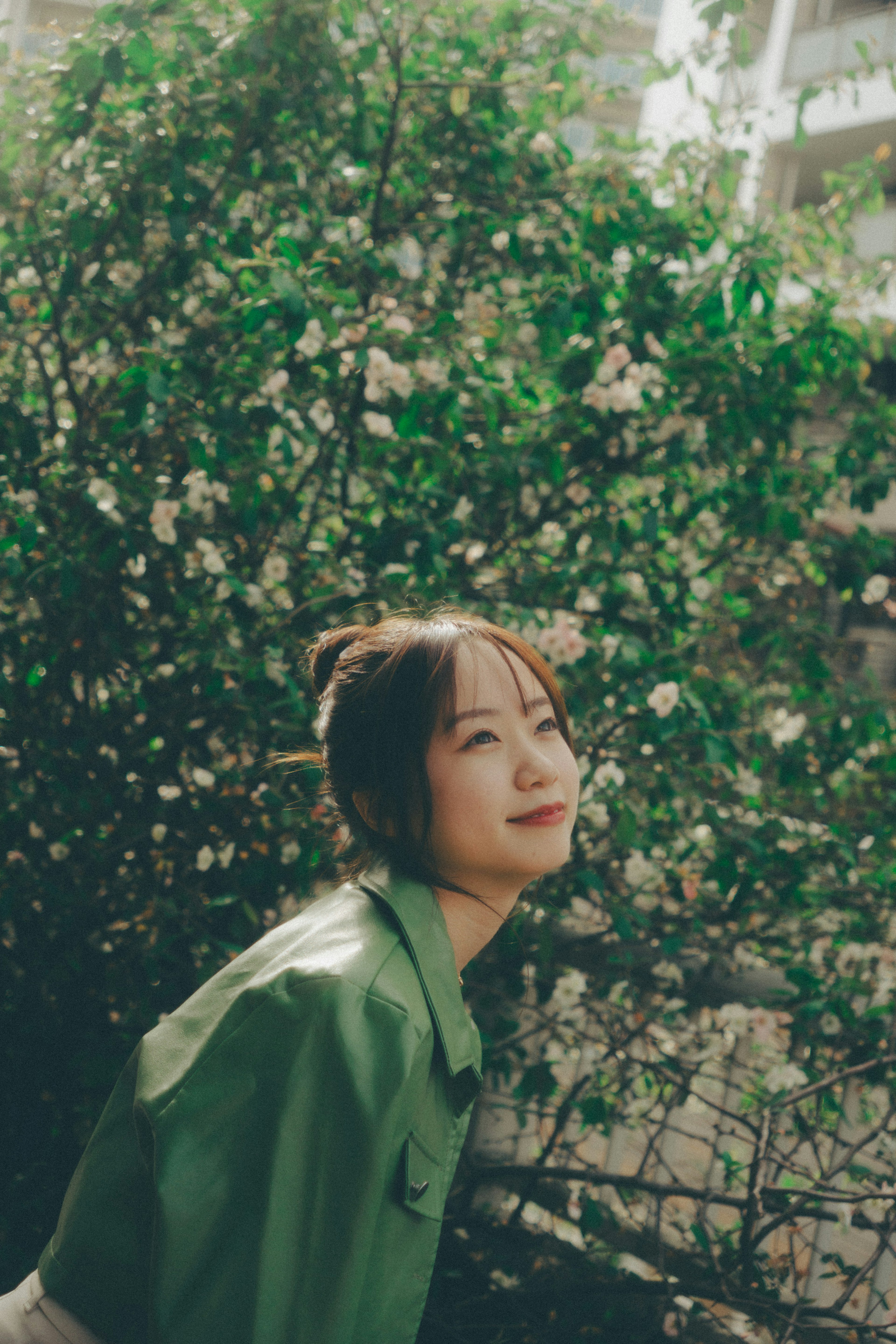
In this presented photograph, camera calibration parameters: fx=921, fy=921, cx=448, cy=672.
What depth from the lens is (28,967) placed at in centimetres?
230

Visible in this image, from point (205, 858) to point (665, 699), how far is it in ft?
3.58

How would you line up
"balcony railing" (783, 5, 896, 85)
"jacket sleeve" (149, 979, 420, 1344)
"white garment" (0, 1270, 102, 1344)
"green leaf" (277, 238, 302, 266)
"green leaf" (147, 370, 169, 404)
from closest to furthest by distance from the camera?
"jacket sleeve" (149, 979, 420, 1344) → "white garment" (0, 1270, 102, 1344) → "green leaf" (147, 370, 169, 404) → "green leaf" (277, 238, 302, 266) → "balcony railing" (783, 5, 896, 85)

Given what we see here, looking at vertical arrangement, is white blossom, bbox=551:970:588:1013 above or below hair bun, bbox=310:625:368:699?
below

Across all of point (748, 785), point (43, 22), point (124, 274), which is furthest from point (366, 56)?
point (43, 22)

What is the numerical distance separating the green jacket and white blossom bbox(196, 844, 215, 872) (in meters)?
1.05

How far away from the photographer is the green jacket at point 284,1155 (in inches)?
31.9

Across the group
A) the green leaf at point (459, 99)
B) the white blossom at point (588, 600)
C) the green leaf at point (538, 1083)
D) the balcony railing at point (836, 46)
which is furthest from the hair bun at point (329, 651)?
the balcony railing at point (836, 46)

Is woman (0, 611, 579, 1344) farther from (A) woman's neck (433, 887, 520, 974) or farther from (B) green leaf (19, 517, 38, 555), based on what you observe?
(B) green leaf (19, 517, 38, 555)

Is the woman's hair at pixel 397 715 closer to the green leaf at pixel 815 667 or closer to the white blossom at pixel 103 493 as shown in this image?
the white blossom at pixel 103 493

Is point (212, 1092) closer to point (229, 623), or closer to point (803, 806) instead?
point (229, 623)

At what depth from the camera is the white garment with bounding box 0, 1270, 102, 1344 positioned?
3.19 feet

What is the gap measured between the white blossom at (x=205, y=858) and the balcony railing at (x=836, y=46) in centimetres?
1062

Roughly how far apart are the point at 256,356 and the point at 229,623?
607 millimetres

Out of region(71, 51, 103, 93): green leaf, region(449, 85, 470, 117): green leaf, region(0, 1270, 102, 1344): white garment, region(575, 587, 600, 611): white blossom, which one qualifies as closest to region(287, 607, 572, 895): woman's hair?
region(0, 1270, 102, 1344): white garment
